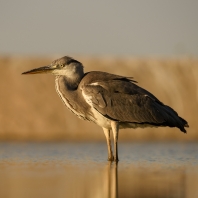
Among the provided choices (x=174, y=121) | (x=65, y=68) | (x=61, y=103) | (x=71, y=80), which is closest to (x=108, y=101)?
(x=71, y=80)

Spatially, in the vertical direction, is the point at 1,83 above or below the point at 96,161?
above

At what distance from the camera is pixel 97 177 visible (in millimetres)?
12273

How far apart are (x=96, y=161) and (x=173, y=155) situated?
9.93ft

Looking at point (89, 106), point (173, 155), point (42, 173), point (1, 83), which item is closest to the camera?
point (42, 173)

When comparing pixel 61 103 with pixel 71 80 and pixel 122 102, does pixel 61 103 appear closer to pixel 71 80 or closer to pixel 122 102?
pixel 71 80

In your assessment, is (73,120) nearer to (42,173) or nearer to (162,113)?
(162,113)

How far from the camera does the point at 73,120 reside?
41.1 meters

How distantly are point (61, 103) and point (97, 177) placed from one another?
101ft

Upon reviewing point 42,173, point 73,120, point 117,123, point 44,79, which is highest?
point 44,79

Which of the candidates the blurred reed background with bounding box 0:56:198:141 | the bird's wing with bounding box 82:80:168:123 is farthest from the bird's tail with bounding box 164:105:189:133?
the blurred reed background with bounding box 0:56:198:141

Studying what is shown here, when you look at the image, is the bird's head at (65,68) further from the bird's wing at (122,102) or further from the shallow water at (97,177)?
the shallow water at (97,177)

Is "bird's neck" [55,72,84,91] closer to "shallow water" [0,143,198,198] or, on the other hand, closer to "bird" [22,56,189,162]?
"bird" [22,56,189,162]

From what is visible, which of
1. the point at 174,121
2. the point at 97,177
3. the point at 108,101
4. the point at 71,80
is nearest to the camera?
the point at 97,177

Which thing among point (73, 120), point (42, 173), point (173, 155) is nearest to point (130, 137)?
point (73, 120)
